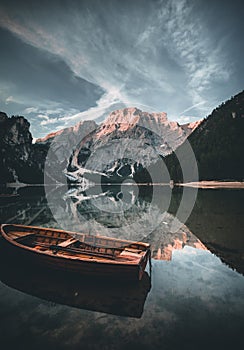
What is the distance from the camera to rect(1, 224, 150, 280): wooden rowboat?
1054cm

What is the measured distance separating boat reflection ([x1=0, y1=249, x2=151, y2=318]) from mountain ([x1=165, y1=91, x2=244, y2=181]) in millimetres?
99032

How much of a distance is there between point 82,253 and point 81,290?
2809mm

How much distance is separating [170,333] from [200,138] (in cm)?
17889

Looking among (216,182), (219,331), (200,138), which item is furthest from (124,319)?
(200,138)

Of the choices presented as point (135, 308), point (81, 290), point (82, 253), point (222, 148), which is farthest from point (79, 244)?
point (222, 148)

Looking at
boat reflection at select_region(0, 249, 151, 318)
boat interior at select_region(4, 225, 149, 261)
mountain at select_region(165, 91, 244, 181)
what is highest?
mountain at select_region(165, 91, 244, 181)

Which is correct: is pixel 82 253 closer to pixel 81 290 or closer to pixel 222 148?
pixel 81 290

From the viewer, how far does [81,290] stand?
10328 mm

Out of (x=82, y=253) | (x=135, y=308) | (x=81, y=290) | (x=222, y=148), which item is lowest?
(x=81, y=290)

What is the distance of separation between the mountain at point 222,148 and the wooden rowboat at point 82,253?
317 ft

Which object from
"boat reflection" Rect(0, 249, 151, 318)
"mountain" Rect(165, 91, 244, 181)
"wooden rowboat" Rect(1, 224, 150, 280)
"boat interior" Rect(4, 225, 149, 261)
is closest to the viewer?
"boat reflection" Rect(0, 249, 151, 318)

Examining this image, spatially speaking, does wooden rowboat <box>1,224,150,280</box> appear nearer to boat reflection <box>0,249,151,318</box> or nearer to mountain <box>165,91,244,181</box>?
boat reflection <box>0,249,151,318</box>

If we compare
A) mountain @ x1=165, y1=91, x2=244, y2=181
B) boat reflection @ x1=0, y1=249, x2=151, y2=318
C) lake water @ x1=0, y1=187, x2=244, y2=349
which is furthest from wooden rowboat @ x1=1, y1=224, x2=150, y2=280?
mountain @ x1=165, y1=91, x2=244, y2=181

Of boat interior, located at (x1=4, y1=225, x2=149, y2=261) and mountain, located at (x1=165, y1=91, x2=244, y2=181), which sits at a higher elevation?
mountain, located at (x1=165, y1=91, x2=244, y2=181)
